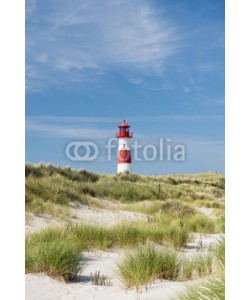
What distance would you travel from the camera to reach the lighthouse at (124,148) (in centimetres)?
2202

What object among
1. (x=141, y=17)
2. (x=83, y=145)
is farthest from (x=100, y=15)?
(x=83, y=145)

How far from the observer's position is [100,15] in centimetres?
400

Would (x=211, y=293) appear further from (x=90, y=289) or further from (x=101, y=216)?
(x=101, y=216)

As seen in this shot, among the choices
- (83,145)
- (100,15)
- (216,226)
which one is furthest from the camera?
(83,145)

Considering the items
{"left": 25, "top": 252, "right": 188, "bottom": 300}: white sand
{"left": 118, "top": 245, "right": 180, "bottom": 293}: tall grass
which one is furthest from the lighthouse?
{"left": 118, "top": 245, "right": 180, "bottom": 293}: tall grass

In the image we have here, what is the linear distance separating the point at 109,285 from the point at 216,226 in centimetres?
539

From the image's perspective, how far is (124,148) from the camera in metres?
22.1

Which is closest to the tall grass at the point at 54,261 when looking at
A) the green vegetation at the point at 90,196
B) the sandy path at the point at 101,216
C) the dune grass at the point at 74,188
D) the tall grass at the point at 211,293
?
the tall grass at the point at 211,293

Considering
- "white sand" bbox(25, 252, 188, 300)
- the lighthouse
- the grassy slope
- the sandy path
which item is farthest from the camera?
the lighthouse

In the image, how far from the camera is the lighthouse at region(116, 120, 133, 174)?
22.0m

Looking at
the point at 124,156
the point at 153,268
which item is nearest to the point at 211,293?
the point at 153,268

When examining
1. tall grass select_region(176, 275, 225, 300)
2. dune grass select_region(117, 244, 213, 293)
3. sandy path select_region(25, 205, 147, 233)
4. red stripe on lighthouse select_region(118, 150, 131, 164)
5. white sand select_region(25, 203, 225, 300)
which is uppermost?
red stripe on lighthouse select_region(118, 150, 131, 164)

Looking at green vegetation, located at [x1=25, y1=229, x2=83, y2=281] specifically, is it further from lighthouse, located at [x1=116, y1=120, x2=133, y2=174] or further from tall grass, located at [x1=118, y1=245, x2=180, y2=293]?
lighthouse, located at [x1=116, y1=120, x2=133, y2=174]
